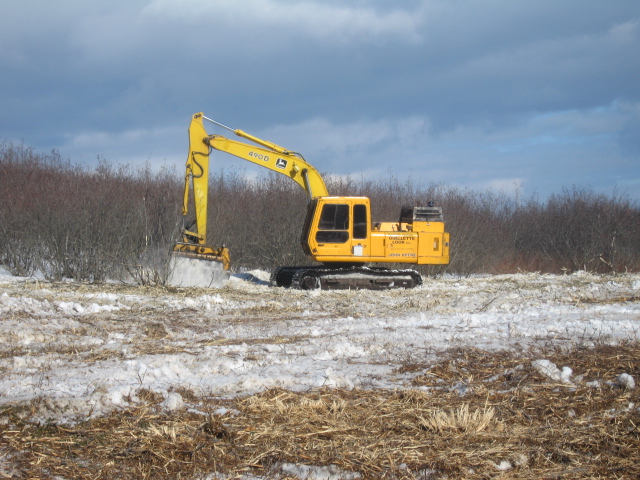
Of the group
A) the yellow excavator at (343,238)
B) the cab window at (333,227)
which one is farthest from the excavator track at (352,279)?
the cab window at (333,227)

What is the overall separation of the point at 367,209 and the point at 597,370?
9994 mm

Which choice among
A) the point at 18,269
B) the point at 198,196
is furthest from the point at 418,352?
the point at 18,269

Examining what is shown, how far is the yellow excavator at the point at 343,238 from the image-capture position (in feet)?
48.6

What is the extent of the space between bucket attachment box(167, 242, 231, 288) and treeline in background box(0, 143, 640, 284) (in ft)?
1.20

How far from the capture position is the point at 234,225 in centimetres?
2334

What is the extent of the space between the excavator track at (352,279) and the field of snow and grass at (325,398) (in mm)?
6426

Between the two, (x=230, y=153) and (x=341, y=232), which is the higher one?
(x=230, y=153)

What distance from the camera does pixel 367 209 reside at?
48.6ft

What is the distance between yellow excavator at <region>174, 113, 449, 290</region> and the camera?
1483 cm

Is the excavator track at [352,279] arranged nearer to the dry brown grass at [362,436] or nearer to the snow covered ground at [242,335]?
the snow covered ground at [242,335]

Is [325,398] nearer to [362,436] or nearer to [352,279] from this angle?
[362,436]

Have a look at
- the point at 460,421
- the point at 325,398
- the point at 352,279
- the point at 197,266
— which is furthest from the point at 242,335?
the point at 352,279

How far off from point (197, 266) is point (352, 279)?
3785 millimetres

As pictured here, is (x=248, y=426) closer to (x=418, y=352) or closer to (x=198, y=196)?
(x=418, y=352)
